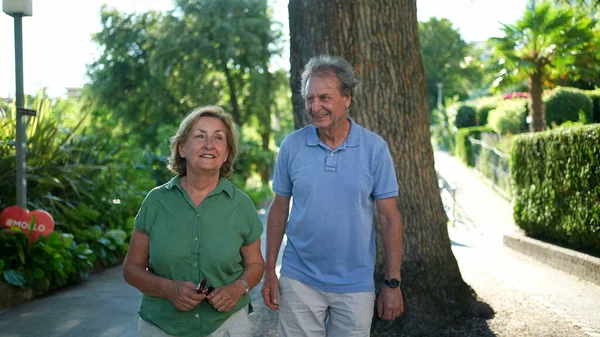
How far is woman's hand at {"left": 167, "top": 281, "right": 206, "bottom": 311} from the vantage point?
9.46ft

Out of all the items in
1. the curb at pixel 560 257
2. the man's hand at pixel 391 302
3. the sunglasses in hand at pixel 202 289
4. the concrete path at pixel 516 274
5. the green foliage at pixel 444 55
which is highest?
the green foliage at pixel 444 55

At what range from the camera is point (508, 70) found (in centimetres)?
2341

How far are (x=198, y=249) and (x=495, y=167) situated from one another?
20.0 metres

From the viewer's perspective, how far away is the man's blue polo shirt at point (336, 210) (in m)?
3.48

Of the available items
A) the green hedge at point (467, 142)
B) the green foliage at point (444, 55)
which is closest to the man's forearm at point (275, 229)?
the green hedge at point (467, 142)

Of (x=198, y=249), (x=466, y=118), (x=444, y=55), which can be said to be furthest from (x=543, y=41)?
(x=444, y=55)

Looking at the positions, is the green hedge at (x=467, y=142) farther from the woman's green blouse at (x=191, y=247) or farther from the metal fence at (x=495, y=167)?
the woman's green blouse at (x=191, y=247)

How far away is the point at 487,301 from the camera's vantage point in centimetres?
672

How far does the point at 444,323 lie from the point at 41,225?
4116 millimetres

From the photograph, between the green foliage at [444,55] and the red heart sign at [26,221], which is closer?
the red heart sign at [26,221]

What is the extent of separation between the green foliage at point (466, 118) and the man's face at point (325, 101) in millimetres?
32941

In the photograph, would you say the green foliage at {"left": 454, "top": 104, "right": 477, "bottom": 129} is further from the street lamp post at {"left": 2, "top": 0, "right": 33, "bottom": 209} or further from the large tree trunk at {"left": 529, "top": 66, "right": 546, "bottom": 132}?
the street lamp post at {"left": 2, "top": 0, "right": 33, "bottom": 209}

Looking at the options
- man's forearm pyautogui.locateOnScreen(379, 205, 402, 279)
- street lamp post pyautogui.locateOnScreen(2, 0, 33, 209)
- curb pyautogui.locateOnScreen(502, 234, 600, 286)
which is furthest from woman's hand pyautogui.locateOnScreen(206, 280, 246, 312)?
curb pyautogui.locateOnScreen(502, 234, 600, 286)

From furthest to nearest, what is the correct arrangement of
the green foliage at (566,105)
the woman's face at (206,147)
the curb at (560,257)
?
the green foliage at (566,105) < the curb at (560,257) < the woman's face at (206,147)
